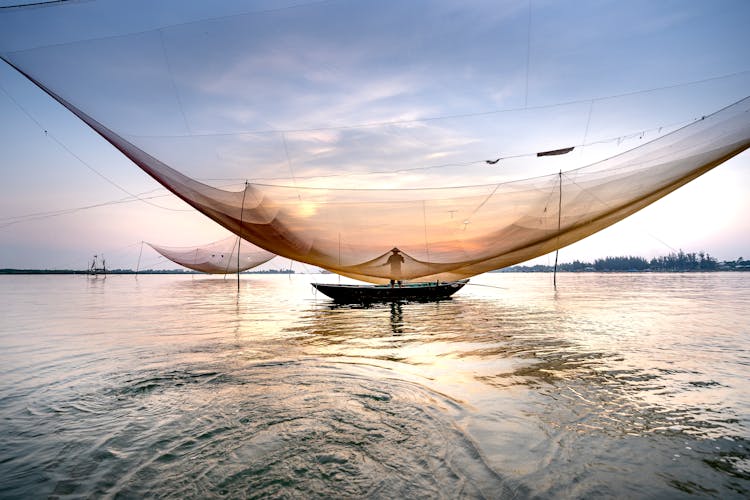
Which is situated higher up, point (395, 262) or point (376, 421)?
point (395, 262)

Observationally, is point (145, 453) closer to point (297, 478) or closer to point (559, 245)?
point (297, 478)

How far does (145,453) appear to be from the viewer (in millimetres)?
2586

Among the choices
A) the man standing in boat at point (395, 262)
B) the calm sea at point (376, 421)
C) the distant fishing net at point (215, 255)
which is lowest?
the calm sea at point (376, 421)

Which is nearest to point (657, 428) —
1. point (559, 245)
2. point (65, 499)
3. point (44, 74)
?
point (65, 499)

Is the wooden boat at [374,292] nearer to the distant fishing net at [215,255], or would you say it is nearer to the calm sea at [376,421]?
the calm sea at [376,421]

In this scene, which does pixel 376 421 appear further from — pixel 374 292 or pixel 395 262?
pixel 374 292

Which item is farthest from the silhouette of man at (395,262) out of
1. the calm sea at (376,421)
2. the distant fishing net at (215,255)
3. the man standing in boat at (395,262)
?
the distant fishing net at (215,255)

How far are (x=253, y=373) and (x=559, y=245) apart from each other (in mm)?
6858

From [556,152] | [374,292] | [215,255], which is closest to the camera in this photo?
[556,152]

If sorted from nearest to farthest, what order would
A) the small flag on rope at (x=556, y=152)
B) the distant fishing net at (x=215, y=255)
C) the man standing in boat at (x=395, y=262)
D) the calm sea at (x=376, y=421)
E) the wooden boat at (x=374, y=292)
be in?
the calm sea at (x=376, y=421) < the small flag on rope at (x=556, y=152) < the man standing in boat at (x=395, y=262) < the wooden boat at (x=374, y=292) < the distant fishing net at (x=215, y=255)

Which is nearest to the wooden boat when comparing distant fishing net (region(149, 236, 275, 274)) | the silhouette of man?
the silhouette of man

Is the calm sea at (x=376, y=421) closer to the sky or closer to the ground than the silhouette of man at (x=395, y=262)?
closer to the ground

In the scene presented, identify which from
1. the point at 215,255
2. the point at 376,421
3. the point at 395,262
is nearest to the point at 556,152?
the point at 395,262

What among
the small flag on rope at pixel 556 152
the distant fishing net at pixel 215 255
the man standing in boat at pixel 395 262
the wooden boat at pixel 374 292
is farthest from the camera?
the distant fishing net at pixel 215 255
